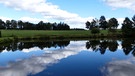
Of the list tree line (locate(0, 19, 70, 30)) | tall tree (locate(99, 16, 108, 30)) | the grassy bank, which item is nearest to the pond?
the grassy bank

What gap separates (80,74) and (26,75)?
4348 millimetres

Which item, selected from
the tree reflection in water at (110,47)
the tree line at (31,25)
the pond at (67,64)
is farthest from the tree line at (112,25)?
the pond at (67,64)

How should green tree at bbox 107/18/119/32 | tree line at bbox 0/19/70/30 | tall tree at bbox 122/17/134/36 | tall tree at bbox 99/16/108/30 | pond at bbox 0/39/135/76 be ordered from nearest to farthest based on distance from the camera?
pond at bbox 0/39/135/76, tall tree at bbox 122/17/134/36, green tree at bbox 107/18/119/32, tall tree at bbox 99/16/108/30, tree line at bbox 0/19/70/30

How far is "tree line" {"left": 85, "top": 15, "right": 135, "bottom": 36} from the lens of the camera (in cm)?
12127

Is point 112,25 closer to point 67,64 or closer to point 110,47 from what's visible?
point 110,47

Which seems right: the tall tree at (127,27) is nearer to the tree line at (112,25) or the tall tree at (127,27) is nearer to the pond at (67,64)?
the tree line at (112,25)

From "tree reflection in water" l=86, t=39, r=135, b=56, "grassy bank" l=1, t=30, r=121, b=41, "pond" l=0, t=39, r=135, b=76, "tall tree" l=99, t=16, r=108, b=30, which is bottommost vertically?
"grassy bank" l=1, t=30, r=121, b=41

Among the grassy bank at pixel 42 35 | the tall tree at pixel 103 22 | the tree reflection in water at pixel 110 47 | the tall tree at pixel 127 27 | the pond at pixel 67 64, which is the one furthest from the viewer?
the tall tree at pixel 103 22

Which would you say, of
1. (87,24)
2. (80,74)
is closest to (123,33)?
(87,24)

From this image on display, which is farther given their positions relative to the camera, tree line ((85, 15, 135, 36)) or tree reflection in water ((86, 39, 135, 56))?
tree line ((85, 15, 135, 36))

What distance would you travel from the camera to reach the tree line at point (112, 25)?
121269 mm

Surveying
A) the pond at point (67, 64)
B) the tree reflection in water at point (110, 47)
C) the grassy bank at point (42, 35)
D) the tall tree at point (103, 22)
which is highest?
the tall tree at point (103, 22)

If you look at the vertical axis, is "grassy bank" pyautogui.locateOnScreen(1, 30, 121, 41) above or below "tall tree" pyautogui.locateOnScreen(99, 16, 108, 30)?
below

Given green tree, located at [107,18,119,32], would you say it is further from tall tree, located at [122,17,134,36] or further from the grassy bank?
the grassy bank
